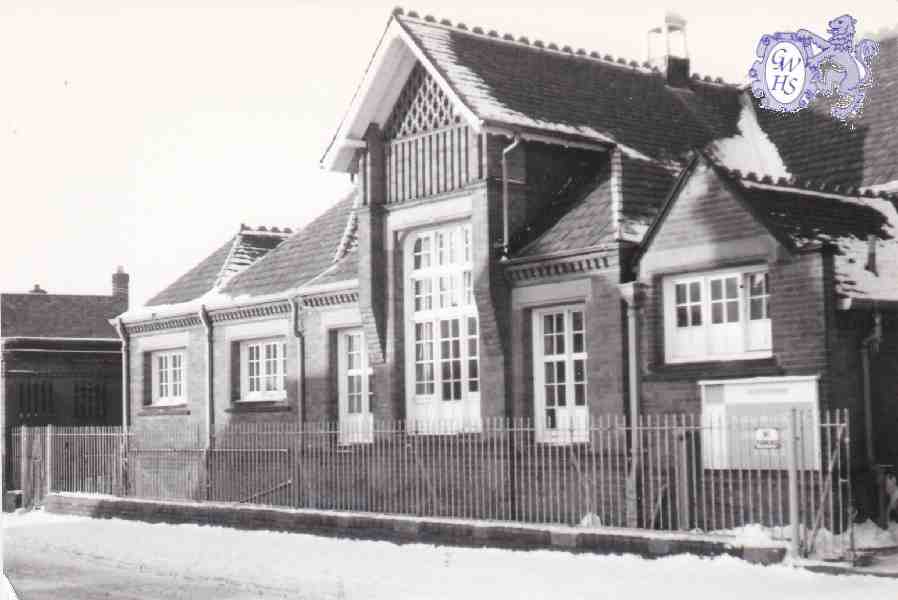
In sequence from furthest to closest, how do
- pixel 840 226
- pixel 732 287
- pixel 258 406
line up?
1. pixel 258 406
2. pixel 840 226
3. pixel 732 287

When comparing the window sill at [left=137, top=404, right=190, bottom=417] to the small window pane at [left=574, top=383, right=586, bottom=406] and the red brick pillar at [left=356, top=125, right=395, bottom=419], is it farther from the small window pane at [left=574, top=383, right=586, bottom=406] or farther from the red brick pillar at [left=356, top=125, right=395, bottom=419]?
the small window pane at [left=574, top=383, right=586, bottom=406]

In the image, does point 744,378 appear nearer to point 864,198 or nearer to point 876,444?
point 876,444

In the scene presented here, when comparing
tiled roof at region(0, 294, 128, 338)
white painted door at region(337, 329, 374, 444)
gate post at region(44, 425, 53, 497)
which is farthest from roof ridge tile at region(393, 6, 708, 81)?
tiled roof at region(0, 294, 128, 338)

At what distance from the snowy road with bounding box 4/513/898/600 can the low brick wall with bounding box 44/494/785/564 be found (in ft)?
0.64

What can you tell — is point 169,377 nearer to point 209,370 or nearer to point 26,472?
point 209,370

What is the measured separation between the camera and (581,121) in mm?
22875

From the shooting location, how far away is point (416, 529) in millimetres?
19312

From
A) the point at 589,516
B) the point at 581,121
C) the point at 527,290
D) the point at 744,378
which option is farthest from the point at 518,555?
the point at 581,121

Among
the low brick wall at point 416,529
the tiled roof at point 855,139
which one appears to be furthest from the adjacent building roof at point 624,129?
the low brick wall at point 416,529

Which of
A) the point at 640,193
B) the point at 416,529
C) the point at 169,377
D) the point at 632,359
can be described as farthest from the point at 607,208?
the point at 169,377

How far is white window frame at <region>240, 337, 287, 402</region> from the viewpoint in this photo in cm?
2778

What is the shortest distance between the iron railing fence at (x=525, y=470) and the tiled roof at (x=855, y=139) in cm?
549

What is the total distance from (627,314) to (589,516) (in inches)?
110

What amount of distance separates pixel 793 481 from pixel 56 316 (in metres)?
28.2
